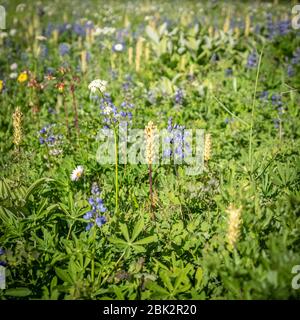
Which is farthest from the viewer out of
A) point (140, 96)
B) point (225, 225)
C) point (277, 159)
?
point (140, 96)

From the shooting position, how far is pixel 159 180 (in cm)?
258

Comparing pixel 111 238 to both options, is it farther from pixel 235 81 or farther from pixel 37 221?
pixel 235 81

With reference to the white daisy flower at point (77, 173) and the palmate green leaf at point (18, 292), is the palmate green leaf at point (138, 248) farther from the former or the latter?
the white daisy flower at point (77, 173)

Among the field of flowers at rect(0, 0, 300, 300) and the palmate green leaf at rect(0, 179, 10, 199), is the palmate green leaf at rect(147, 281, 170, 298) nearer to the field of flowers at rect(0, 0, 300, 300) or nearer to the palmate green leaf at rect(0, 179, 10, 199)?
the field of flowers at rect(0, 0, 300, 300)

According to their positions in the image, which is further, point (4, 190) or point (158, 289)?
point (4, 190)

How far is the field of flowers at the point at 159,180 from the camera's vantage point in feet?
5.56

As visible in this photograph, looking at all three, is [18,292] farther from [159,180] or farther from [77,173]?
[159,180]

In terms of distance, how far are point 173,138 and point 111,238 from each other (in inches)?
42.9

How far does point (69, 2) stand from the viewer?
9727 mm

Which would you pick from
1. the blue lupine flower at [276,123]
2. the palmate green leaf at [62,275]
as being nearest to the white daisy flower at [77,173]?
A: the palmate green leaf at [62,275]

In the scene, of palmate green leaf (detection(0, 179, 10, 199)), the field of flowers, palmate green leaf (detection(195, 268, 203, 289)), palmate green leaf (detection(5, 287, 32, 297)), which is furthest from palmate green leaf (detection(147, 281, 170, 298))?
palmate green leaf (detection(0, 179, 10, 199))

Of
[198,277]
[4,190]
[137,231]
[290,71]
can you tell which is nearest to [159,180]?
[137,231]

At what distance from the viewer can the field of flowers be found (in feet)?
5.56
